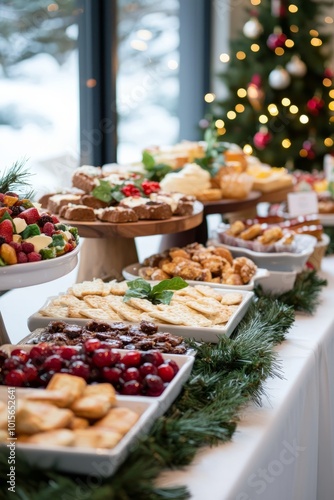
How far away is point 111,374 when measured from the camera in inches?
50.4

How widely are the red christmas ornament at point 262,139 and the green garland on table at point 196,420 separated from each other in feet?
10.9

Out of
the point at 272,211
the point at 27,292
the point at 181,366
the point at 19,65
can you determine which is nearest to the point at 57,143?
the point at 19,65

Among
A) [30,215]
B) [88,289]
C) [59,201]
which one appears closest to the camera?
[30,215]

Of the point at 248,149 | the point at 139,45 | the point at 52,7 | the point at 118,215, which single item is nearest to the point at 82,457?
the point at 118,215

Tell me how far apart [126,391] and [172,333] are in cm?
40

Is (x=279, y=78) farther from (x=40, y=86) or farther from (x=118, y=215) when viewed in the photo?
(x=118, y=215)

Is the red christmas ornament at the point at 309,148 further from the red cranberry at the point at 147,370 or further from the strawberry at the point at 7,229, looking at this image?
the red cranberry at the point at 147,370

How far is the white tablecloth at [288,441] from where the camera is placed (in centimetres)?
118

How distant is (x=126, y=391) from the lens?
4.17 feet

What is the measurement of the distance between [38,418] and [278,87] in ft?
14.3

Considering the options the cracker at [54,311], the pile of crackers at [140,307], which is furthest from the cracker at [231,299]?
the cracker at [54,311]

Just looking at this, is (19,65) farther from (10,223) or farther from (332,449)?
(332,449)

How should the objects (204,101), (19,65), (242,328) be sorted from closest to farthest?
(242,328) → (19,65) → (204,101)

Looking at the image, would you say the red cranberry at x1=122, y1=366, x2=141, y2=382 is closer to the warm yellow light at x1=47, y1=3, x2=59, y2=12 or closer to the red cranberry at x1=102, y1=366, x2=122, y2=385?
the red cranberry at x1=102, y1=366, x2=122, y2=385
